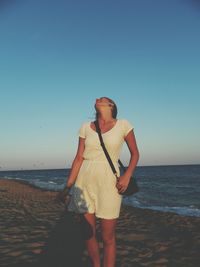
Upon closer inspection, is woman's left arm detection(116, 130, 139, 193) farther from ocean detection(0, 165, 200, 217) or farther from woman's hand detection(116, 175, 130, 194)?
ocean detection(0, 165, 200, 217)

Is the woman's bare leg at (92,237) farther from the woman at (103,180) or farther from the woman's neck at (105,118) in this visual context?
the woman's neck at (105,118)

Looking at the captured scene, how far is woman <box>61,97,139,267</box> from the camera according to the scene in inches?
129

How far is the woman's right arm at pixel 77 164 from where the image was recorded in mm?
3514

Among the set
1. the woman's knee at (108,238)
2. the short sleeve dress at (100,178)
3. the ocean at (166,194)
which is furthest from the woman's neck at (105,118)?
the ocean at (166,194)

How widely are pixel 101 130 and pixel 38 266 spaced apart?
2.37 meters

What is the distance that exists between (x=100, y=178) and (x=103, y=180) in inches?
1.5

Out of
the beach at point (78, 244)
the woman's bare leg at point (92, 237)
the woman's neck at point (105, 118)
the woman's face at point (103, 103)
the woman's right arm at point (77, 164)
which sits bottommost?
the beach at point (78, 244)

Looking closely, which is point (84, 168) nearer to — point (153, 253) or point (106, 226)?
point (106, 226)

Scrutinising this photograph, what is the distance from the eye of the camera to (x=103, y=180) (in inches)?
130

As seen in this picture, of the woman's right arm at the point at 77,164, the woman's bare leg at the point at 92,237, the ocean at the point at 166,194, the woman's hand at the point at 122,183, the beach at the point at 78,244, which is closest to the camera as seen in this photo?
the woman's hand at the point at 122,183

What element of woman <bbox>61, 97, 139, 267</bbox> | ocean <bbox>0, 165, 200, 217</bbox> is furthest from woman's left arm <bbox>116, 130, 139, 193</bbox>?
ocean <bbox>0, 165, 200, 217</bbox>

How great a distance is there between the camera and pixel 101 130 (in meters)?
3.47

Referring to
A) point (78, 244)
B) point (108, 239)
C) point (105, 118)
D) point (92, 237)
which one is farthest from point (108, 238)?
point (78, 244)

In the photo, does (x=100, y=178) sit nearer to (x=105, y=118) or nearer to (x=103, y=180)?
(x=103, y=180)
